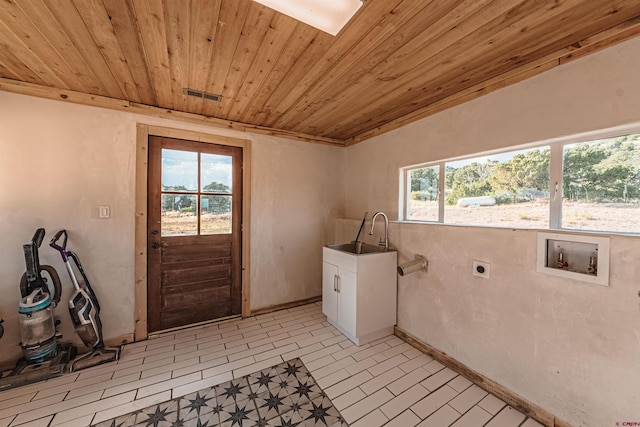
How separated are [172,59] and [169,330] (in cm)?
252

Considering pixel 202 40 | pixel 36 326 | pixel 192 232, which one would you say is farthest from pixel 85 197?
pixel 202 40

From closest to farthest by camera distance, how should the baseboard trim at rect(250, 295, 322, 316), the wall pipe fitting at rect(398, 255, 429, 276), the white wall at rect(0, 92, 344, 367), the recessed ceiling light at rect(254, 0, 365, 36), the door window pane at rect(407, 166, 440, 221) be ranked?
the recessed ceiling light at rect(254, 0, 365, 36)
the white wall at rect(0, 92, 344, 367)
the wall pipe fitting at rect(398, 255, 429, 276)
the door window pane at rect(407, 166, 440, 221)
the baseboard trim at rect(250, 295, 322, 316)

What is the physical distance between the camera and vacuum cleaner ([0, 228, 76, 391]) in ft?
5.85

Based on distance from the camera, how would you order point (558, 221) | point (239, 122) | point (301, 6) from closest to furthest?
point (301, 6)
point (558, 221)
point (239, 122)

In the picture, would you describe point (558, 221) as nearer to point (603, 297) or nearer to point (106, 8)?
point (603, 297)

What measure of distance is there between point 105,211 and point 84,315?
2.96ft

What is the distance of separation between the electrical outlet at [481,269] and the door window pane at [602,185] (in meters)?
0.51

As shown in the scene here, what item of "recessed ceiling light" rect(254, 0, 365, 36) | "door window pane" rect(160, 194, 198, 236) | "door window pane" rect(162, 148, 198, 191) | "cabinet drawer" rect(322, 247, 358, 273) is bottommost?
"cabinet drawer" rect(322, 247, 358, 273)

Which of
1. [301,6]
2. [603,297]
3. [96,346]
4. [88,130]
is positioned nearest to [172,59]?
[301,6]

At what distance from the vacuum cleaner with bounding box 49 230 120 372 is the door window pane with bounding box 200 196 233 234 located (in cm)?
103

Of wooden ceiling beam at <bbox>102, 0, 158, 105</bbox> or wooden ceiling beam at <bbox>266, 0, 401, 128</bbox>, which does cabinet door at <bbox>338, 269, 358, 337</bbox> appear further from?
wooden ceiling beam at <bbox>102, 0, 158, 105</bbox>

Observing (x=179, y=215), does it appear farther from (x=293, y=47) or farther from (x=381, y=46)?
(x=381, y=46)

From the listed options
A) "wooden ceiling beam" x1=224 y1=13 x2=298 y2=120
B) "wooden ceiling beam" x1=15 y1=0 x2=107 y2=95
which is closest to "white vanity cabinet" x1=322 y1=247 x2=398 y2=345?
"wooden ceiling beam" x1=224 y1=13 x2=298 y2=120

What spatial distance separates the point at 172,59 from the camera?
1604mm
